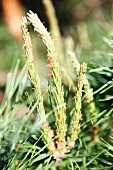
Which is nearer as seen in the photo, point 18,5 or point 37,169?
point 37,169

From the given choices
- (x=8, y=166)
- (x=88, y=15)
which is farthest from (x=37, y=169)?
(x=88, y=15)

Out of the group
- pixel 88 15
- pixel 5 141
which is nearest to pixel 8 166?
pixel 5 141

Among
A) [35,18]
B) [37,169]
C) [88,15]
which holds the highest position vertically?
[88,15]

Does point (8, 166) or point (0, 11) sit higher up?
point (0, 11)

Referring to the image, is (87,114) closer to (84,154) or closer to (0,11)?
(84,154)

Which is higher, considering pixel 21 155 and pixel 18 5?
pixel 18 5

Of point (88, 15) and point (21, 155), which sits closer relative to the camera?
point (21, 155)

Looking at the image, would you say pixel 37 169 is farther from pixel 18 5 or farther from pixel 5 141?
pixel 18 5
